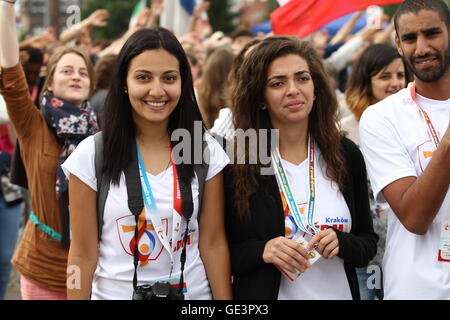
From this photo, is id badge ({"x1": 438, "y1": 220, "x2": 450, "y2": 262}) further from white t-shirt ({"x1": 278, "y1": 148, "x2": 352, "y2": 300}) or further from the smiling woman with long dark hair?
the smiling woman with long dark hair

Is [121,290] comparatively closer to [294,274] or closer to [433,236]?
[294,274]

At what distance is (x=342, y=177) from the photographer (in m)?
2.72

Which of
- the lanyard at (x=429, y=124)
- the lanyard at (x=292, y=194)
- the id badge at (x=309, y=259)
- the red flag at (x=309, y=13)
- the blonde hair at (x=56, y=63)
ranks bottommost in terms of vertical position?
the id badge at (x=309, y=259)

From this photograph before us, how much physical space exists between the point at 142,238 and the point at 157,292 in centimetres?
24

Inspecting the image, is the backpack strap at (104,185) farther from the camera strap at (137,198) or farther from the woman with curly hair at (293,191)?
the woman with curly hair at (293,191)

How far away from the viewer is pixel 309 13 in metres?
4.17

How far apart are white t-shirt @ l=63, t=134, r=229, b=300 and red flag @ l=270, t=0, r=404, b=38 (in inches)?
72.6

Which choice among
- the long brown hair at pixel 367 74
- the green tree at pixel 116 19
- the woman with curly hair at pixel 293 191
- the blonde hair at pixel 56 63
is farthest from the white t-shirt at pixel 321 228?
the green tree at pixel 116 19

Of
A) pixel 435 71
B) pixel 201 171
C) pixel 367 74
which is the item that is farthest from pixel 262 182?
pixel 367 74

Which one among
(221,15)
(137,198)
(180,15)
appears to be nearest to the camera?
(137,198)

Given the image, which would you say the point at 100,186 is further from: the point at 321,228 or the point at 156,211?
the point at 321,228

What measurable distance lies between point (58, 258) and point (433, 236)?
2009mm

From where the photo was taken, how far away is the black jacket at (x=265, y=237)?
260 centimetres

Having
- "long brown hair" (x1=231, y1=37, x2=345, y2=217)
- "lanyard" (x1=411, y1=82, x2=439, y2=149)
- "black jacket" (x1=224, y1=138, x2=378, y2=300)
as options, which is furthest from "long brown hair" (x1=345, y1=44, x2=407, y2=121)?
"lanyard" (x1=411, y1=82, x2=439, y2=149)
